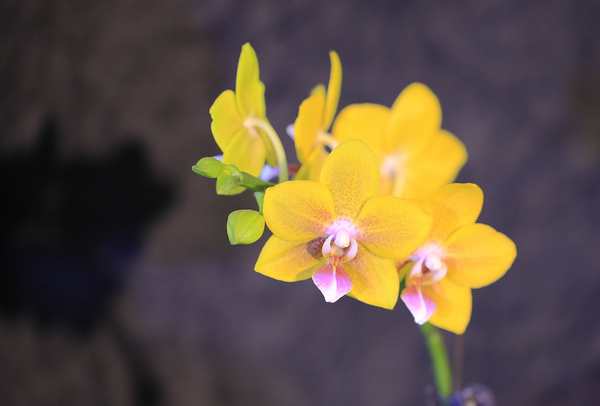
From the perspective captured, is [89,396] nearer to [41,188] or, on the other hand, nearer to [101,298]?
[101,298]

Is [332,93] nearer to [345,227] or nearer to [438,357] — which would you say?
[345,227]

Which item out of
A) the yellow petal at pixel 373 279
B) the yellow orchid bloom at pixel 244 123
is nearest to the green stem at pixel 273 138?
the yellow orchid bloom at pixel 244 123

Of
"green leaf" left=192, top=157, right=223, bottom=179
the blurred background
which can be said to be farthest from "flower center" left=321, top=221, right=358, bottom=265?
the blurred background

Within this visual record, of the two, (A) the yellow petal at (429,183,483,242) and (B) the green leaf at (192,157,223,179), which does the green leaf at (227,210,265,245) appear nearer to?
(B) the green leaf at (192,157,223,179)

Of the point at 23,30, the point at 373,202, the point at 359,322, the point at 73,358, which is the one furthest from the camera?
the point at 359,322

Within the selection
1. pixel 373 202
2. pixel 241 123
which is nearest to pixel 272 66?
pixel 241 123

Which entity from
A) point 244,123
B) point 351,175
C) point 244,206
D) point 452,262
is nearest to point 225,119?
point 244,123
